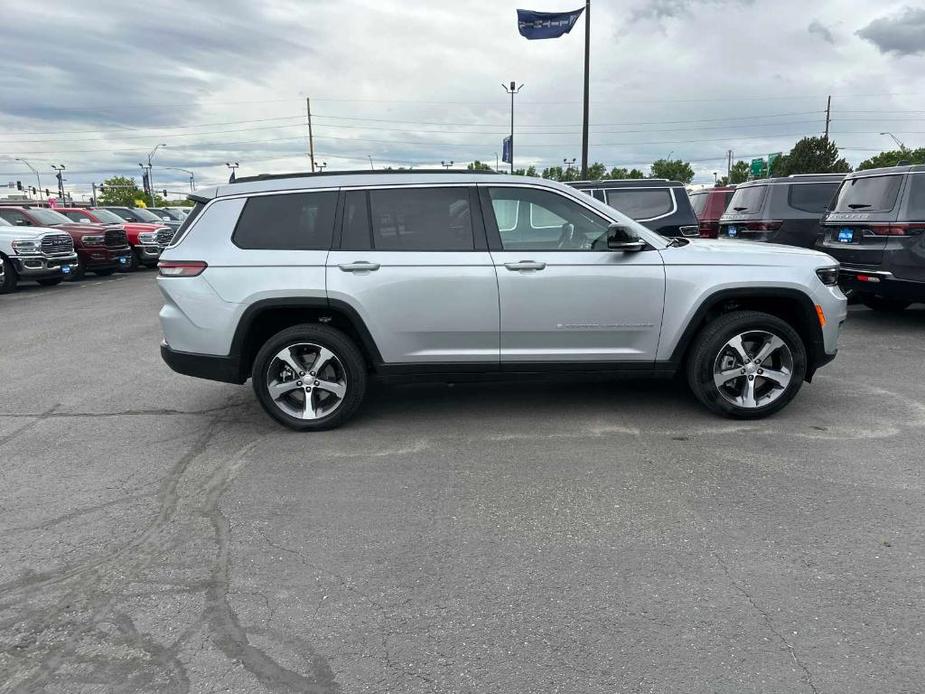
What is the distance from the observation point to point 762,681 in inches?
92.1

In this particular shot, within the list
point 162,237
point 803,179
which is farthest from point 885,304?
point 162,237

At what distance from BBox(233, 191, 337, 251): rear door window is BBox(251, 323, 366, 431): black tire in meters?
0.62

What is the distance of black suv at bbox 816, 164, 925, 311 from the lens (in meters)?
7.72

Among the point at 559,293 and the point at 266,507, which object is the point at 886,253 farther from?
the point at 266,507

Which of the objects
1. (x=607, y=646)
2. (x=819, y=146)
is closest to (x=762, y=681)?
(x=607, y=646)

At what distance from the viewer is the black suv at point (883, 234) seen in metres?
7.72

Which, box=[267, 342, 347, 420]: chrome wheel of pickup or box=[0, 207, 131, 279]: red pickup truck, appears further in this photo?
box=[0, 207, 131, 279]: red pickup truck

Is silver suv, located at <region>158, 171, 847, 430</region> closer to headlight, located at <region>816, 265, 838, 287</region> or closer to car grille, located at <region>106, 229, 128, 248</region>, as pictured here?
headlight, located at <region>816, 265, 838, 287</region>

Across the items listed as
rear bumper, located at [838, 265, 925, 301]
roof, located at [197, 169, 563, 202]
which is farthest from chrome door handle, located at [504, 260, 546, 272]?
rear bumper, located at [838, 265, 925, 301]

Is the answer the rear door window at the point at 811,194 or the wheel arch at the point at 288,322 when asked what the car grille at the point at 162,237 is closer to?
the wheel arch at the point at 288,322

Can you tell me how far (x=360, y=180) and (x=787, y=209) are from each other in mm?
8859

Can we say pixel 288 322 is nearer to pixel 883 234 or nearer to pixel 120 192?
pixel 883 234

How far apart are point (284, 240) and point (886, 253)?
7005 millimetres

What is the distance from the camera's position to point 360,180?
4.96 metres
